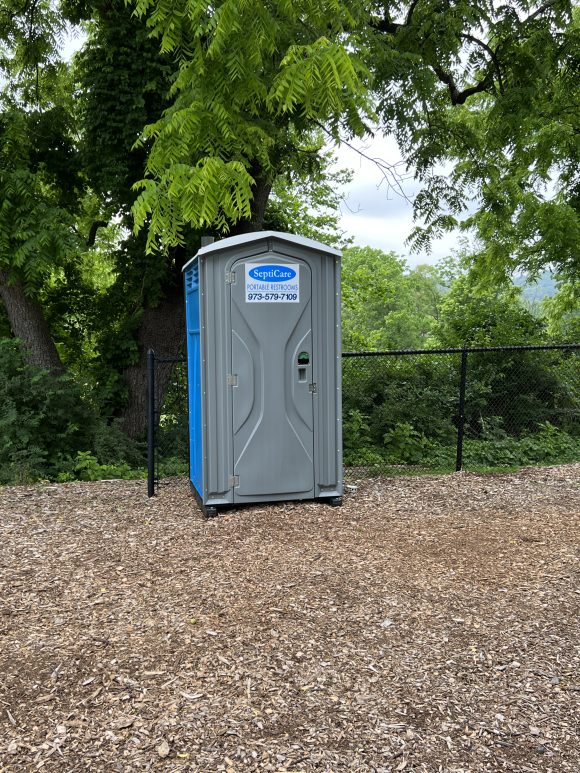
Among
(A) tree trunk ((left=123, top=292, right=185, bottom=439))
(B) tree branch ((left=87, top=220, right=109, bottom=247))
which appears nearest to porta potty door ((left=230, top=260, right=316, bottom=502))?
(A) tree trunk ((left=123, top=292, right=185, bottom=439))

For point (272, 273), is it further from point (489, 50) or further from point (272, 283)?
point (489, 50)

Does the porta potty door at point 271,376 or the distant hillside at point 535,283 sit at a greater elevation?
the distant hillside at point 535,283

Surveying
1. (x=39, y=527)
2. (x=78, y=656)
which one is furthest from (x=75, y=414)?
(x=78, y=656)

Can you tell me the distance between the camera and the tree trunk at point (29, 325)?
9312 millimetres

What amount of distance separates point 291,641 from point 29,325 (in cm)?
736

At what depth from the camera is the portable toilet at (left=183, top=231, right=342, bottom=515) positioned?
549 centimetres

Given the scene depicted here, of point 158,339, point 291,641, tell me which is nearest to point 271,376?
point 291,641

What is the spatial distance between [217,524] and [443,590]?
2008 millimetres

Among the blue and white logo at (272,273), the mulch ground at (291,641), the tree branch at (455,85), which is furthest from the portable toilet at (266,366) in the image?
the tree branch at (455,85)

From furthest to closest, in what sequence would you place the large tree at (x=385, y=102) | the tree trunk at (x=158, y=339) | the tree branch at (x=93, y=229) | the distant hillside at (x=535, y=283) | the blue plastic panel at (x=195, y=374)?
1. the distant hillside at (x=535, y=283)
2. the tree branch at (x=93, y=229)
3. the tree trunk at (x=158, y=339)
4. the blue plastic panel at (x=195, y=374)
5. the large tree at (x=385, y=102)

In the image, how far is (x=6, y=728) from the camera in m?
2.69

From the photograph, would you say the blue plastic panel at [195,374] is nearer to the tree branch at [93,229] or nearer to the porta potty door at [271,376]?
the porta potty door at [271,376]

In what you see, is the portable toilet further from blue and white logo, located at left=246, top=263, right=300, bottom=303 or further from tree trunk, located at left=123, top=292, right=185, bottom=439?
tree trunk, located at left=123, top=292, right=185, bottom=439

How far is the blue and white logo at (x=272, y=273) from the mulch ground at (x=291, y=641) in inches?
75.7
